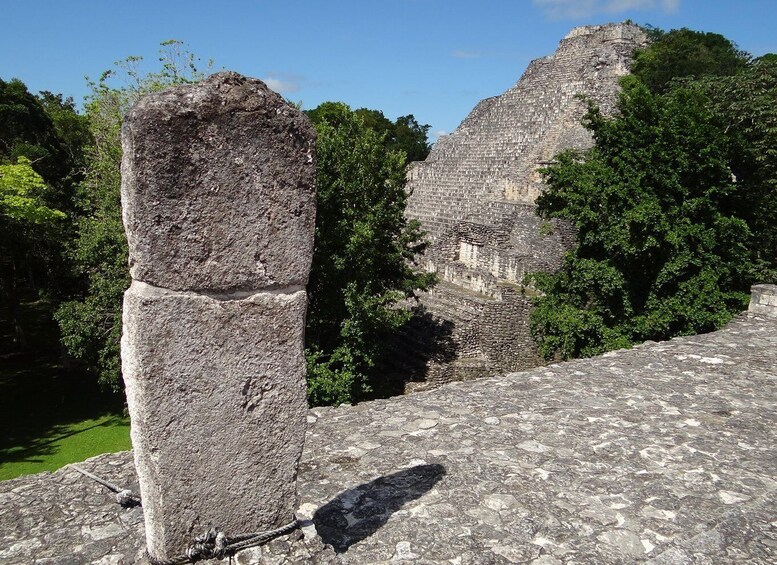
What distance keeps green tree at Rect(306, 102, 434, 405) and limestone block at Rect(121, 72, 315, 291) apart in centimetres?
841

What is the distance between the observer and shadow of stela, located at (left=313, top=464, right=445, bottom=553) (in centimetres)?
307

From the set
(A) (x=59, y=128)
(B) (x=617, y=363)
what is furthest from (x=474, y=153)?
(B) (x=617, y=363)

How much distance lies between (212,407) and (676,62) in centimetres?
2504

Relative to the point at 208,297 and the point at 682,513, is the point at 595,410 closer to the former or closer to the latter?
the point at 682,513

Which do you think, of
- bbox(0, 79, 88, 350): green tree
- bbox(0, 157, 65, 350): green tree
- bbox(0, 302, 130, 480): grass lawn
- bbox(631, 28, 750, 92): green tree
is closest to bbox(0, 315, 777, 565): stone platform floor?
bbox(0, 302, 130, 480): grass lawn

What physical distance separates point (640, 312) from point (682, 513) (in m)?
8.22

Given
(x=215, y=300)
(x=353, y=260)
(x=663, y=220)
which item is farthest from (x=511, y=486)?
(x=353, y=260)

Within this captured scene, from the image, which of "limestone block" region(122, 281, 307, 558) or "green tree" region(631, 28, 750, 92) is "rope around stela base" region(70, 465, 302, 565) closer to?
"limestone block" region(122, 281, 307, 558)


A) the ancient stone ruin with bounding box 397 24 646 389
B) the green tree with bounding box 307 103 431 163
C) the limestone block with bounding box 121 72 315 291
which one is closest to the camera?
the limestone block with bounding box 121 72 315 291

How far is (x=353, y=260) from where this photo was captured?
37.8 ft

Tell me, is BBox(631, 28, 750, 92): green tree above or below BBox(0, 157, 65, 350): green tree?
above

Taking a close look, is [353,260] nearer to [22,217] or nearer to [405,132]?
[22,217]

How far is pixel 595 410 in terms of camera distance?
4.74 metres

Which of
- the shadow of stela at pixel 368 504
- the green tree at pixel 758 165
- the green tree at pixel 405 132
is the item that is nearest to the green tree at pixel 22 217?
the shadow of stela at pixel 368 504
